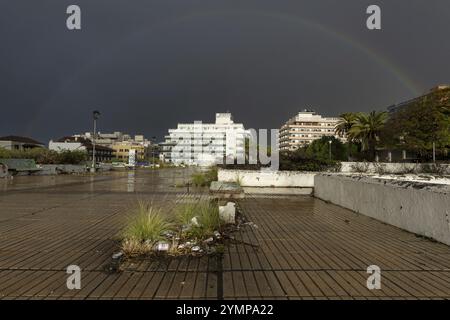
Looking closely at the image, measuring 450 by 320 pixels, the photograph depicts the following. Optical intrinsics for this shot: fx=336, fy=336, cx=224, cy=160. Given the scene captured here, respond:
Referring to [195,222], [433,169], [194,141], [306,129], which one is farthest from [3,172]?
[306,129]

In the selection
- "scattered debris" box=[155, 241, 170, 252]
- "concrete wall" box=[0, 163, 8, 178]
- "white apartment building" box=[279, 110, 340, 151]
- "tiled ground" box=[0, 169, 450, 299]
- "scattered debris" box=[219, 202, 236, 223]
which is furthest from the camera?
"white apartment building" box=[279, 110, 340, 151]

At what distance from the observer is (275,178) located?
51.3 feet

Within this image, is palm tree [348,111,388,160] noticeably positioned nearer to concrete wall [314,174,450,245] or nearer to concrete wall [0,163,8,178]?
concrete wall [314,174,450,245]

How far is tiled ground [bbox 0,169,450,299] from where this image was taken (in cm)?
395

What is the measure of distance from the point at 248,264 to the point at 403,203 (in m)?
4.55

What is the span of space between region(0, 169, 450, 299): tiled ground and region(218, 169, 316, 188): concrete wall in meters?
6.79

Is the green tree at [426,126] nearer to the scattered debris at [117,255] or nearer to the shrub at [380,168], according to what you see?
the shrub at [380,168]

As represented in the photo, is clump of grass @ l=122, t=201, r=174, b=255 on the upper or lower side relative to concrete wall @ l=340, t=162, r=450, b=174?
lower

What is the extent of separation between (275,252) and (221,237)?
47.8 inches

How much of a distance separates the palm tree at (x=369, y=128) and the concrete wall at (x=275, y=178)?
1355 inches

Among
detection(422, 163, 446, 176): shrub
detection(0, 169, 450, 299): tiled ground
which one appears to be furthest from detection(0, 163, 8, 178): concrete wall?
detection(422, 163, 446, 176): shrub
